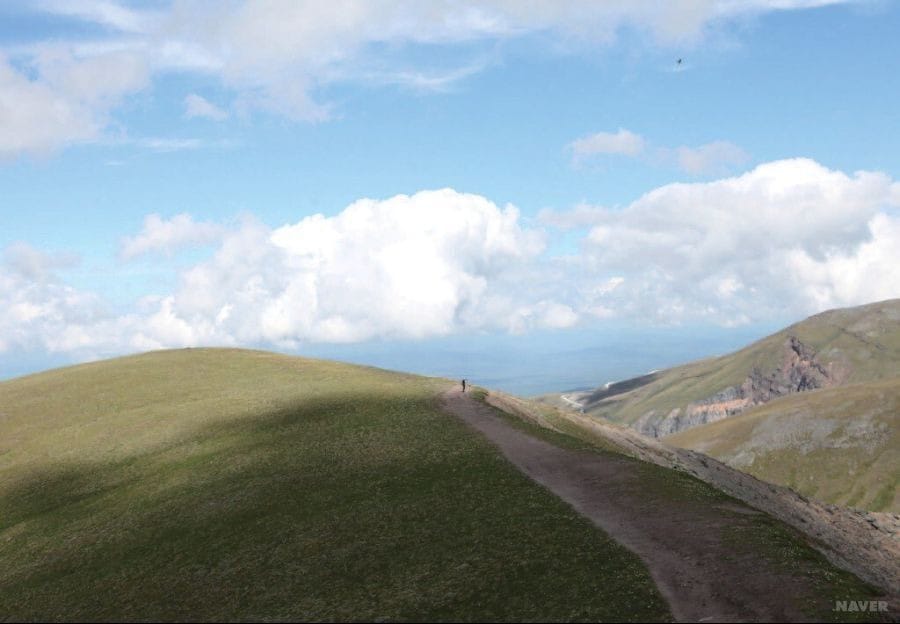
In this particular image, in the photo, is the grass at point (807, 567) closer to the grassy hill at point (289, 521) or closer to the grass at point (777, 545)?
the grass at point (777, 545)

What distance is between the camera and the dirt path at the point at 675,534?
97.5ft

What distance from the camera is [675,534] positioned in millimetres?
38781

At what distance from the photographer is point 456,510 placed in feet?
146

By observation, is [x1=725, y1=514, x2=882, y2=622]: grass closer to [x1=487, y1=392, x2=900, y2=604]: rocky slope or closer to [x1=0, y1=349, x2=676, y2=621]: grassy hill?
[x1=0, y1=349, x2=676, y2=621]: grassy hill

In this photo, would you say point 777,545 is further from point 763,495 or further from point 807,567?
point 763,495

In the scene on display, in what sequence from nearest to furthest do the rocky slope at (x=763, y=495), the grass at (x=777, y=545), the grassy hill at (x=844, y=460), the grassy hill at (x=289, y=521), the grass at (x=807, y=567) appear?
the grass at (x=807, y=567)
the grass at (x=777, y=545)
the grassy hill at (x=289, y=521)
the rocky slope at (x=763, y=495)
the grassy hill at (x=844, y=460)

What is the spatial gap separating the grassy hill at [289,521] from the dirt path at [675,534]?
55.3 inches

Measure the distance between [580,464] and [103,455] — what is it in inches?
1870

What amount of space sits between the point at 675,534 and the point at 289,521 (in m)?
24.0

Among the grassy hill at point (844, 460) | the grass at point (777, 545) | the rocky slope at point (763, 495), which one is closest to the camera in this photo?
the grass at point (777, 545)

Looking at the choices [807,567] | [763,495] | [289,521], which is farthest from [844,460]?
[289,521]

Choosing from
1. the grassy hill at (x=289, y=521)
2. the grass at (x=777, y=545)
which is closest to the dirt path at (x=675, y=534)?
the grass at (x=777, y=545)

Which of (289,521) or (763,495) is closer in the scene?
(289,521)

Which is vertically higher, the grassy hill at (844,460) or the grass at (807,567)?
the grass at (807,567)
